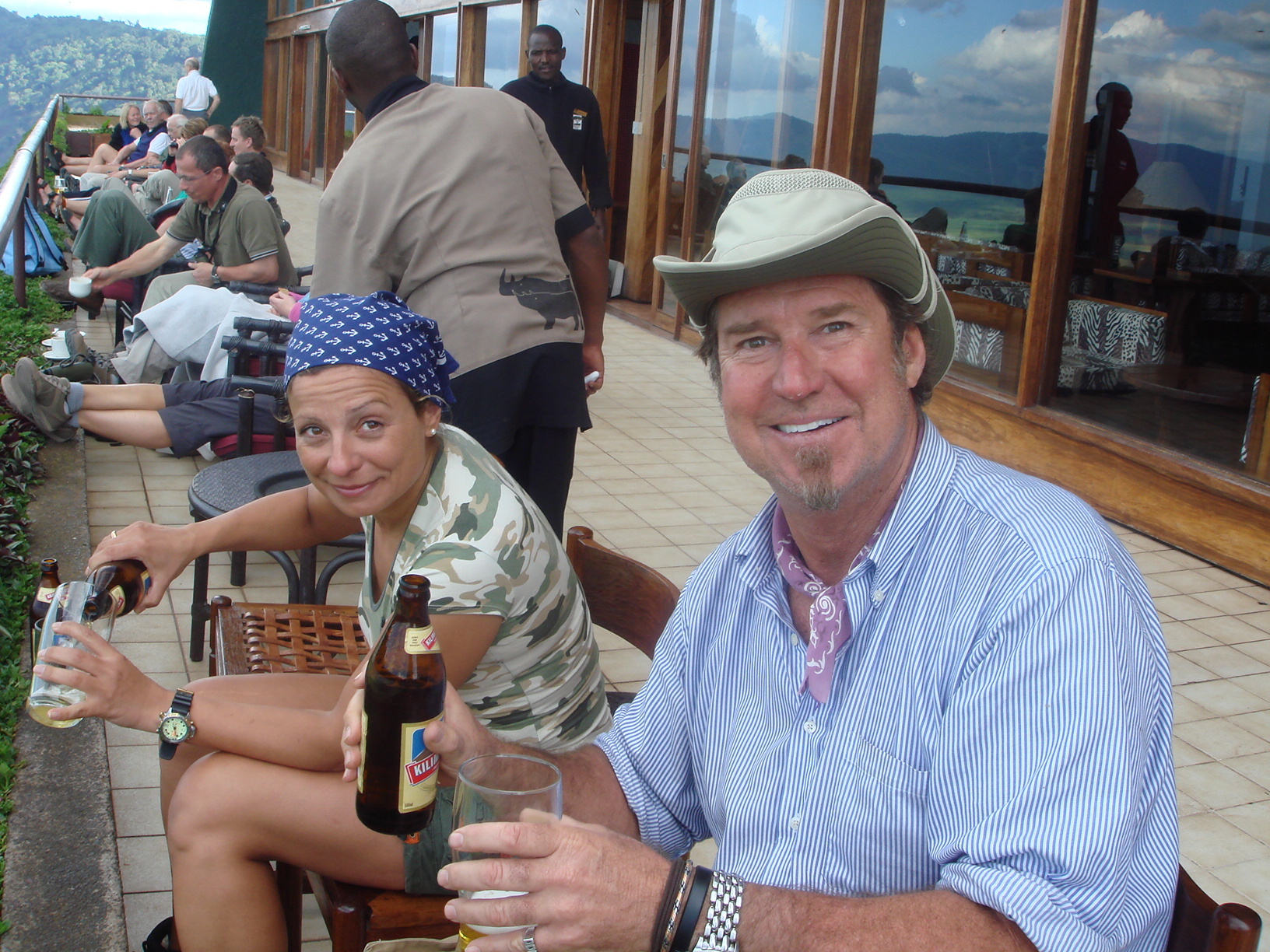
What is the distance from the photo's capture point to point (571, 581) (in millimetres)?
2203

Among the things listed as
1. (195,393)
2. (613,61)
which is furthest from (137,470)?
(613,61)

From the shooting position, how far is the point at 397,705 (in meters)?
1.57

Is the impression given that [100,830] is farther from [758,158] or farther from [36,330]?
[758,158]

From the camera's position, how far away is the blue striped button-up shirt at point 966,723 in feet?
3.80

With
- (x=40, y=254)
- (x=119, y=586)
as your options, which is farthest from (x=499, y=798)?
(x=40, y=254)

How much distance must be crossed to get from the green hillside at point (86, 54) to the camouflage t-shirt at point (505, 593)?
1253 inches

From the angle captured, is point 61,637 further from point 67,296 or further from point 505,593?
point 67,296

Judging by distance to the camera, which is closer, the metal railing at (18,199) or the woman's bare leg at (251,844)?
the woman's bare leg at (251,844)

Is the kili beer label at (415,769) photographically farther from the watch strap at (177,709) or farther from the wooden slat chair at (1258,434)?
the wooden slat chair at (1258,434)

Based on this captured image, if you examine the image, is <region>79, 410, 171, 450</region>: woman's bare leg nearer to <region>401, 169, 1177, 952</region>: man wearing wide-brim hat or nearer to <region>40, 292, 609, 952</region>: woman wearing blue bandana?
<region>40, 292, 609, 952</region>: woman wearing blue bandana

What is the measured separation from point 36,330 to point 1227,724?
24.3ft

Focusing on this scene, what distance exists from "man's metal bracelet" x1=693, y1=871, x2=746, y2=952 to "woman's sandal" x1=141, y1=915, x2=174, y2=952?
1.37 metres

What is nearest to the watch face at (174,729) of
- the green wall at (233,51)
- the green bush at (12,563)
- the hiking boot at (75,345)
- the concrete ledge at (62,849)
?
the concrete ledge at (62,849)

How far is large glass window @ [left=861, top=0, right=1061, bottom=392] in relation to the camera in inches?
227
